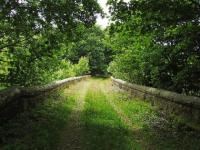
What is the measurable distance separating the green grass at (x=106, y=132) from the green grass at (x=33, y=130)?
882mm

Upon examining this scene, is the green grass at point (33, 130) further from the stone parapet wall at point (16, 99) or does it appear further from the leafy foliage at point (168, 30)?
the leafy foliage at point (168, 30)

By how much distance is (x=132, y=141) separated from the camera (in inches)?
386

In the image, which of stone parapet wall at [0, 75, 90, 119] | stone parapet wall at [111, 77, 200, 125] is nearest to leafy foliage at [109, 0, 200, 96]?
stone parapet wall at [111, 77, 200, 125]

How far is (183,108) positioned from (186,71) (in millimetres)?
1347

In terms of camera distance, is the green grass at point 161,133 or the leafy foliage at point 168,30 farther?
the leafy foliage at point 168,30

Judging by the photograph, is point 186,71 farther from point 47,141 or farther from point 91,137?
point 47,141

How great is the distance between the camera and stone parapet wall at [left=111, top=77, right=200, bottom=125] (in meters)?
11.7

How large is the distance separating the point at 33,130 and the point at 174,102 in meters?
6.15

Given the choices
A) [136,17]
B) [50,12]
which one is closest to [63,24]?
[50,12]

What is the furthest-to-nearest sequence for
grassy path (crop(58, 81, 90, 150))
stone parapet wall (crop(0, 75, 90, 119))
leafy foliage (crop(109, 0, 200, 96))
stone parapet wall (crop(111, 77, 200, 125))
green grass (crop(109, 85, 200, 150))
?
stone parapet wall (crop(111, 77, 200, 125))
leafy foliage (crop(109, 0, 200, 96))
stone parapet wall (crop(0, 75, 90, 119))
green grass (crop(109, 85, 200, 150))
grassy path (crop(58, 81, 90, 150))

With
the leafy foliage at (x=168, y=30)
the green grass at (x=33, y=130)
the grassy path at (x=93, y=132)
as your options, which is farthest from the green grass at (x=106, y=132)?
the leafy foliage at (x=168, y=30)

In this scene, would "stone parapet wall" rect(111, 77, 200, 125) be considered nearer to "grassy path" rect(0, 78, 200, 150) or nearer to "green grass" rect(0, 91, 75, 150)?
"grassy path" rect(0, 78, 200, 150)

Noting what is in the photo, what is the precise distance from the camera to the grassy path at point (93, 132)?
29.8 ft

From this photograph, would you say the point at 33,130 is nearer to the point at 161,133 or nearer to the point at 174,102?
the point at 161,133
